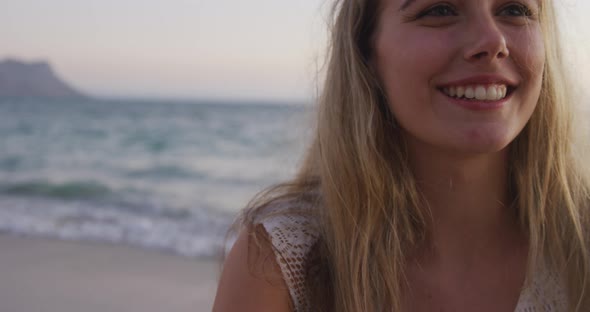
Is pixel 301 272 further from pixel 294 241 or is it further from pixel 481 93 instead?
pixel 481 93

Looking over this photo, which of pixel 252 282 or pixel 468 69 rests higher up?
pixel 468 69

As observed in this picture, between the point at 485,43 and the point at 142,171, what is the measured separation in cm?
1292

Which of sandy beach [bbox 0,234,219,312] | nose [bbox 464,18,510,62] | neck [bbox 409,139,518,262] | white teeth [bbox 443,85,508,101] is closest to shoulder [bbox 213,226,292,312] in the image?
neck [bbox 409,139,518,262]

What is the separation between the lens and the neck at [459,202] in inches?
84.1

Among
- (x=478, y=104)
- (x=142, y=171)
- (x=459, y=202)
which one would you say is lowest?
(x=142, y=171)

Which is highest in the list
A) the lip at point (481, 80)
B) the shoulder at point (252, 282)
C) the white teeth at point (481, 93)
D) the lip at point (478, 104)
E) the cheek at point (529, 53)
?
the cheek at point (529, 53)

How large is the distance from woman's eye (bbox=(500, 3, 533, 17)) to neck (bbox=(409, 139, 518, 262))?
1.59ft

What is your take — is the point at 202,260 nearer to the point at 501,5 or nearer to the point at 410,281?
the point at 410,281

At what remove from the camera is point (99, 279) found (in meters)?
5.12

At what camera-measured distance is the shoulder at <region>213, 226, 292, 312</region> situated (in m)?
1.91

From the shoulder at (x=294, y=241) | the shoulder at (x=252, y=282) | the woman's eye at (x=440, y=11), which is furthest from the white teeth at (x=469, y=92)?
the shoulder at (x=252, y=282)

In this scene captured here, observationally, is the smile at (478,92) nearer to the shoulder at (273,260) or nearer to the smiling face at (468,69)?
the smiling face at (468,69)

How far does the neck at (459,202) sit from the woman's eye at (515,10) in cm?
48

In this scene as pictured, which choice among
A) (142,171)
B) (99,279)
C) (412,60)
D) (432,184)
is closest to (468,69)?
(412,60)
